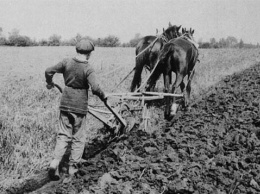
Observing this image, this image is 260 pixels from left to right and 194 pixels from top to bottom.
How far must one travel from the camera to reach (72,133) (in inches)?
153

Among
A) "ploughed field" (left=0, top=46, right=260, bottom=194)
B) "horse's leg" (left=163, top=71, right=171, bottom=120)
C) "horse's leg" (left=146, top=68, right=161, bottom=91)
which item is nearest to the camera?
"ploughed field" (left=0, top=46, right=260, bottom=194)

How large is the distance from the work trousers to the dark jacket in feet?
0.36

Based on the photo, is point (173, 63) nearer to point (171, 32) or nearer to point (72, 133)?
point (171, 32)

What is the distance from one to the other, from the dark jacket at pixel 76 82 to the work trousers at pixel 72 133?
109mm

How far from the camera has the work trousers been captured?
370 centimetres

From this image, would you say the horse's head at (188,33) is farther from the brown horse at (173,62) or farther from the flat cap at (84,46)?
the flat cap at (84,46)

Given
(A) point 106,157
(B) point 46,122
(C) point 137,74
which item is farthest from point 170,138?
(C) point 137,74

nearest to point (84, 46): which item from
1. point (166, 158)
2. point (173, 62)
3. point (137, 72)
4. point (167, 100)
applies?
point (166, 158)

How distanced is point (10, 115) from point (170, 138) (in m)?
2.66

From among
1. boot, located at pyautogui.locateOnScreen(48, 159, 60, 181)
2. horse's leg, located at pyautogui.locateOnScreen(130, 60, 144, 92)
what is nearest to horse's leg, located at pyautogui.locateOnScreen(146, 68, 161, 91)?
horse's leg, located at pyautogui.locateOnScreen(130, 60, 144, 92)

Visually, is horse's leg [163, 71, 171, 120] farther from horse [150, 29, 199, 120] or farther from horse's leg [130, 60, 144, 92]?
horse's leg [130, 60, 144, 92]

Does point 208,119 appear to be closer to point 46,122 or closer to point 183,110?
point 183,110

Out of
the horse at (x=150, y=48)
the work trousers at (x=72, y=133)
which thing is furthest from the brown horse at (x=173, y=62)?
the work trousers at (x=72, y=133)

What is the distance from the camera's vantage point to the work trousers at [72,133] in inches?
146
